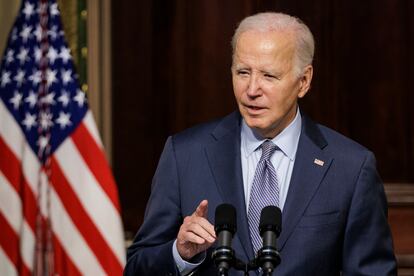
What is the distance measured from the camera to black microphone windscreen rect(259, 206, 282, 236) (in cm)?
214

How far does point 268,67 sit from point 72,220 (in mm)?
1310

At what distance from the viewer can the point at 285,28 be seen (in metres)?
2.68

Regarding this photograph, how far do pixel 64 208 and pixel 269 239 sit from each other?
1712mm

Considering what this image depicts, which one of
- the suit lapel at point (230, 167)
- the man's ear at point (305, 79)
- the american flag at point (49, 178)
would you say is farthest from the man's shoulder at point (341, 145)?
the american flag at point (49, 178)

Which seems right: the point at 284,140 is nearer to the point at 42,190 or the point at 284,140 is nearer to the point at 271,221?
the point at 271,221

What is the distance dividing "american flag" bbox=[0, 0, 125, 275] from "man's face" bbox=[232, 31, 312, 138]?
1153 millimetres

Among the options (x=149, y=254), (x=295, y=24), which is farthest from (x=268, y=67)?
(x=149, y=254)

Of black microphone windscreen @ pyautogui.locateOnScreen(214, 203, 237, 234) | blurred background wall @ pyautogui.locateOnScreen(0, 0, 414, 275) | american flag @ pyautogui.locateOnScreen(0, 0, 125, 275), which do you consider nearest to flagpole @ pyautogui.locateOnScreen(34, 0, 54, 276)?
american flag @ pyautogui.locateOnScreen(0, 0, 125, 275)

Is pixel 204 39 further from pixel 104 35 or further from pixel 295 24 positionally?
pixel 295 24

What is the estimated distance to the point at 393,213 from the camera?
4445mm

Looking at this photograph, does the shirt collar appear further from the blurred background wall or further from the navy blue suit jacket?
the blurred background wall

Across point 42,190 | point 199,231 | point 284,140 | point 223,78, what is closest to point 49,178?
point 42,190

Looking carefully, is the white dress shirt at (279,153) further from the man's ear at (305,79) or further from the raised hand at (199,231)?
the raised hand at (199,231)

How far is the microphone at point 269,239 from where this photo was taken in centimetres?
206
